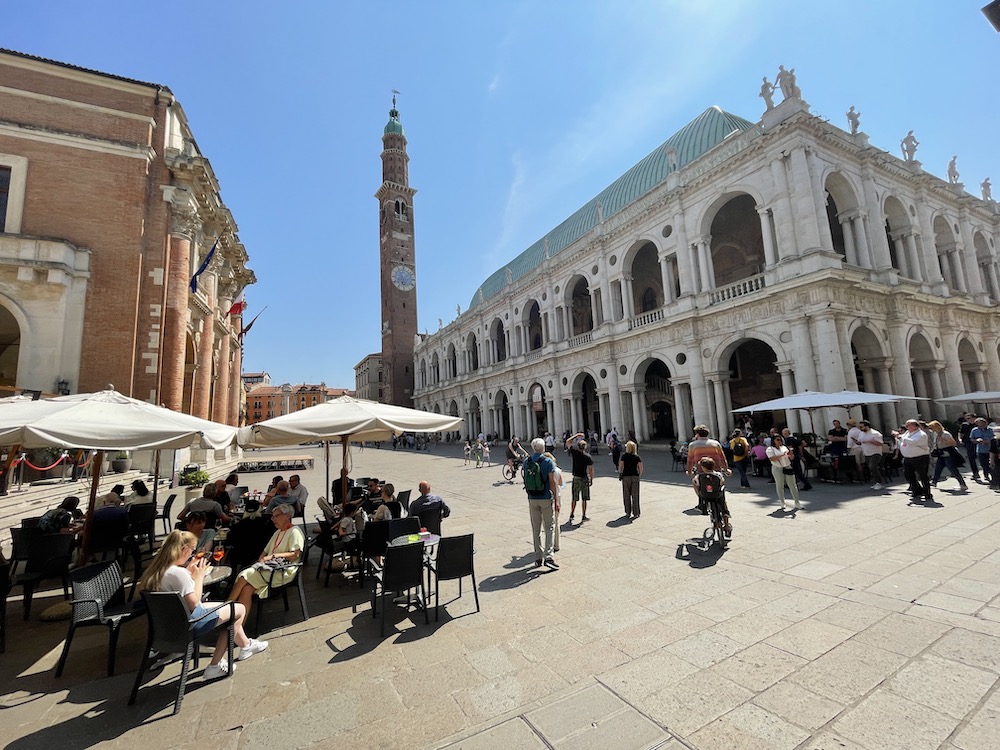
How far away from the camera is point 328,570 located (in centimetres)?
569

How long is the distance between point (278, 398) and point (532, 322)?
8411 cm

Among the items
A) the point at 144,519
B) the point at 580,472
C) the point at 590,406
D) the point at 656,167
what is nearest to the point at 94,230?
the point at 144,519

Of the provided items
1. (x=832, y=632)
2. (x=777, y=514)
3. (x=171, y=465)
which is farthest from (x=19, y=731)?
(x=171, y=465)

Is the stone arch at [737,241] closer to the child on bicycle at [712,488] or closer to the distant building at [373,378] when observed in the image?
the child on bicycle at [712,488]

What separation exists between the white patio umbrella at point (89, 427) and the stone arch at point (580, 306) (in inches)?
1048

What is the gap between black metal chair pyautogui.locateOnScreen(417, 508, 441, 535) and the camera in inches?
235

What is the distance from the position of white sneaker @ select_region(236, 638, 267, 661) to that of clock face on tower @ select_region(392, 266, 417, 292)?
57.0 m

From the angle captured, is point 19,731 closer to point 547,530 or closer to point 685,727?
point 685,727

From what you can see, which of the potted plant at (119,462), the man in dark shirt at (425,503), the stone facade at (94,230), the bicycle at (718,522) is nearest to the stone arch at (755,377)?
the bicycle at (718,522)

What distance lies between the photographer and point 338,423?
5492 mm

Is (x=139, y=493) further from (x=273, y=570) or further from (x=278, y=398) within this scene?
(x=278, y=398)

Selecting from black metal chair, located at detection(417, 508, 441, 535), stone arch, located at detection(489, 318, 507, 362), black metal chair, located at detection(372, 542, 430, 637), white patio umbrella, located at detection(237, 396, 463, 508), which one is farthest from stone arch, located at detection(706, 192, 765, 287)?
black metal chair, located at detection(372, 542, 430, 637)

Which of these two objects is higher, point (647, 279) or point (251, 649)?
point (647, 279)

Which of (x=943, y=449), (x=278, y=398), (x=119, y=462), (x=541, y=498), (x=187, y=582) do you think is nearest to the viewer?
(x=187, y=582)
